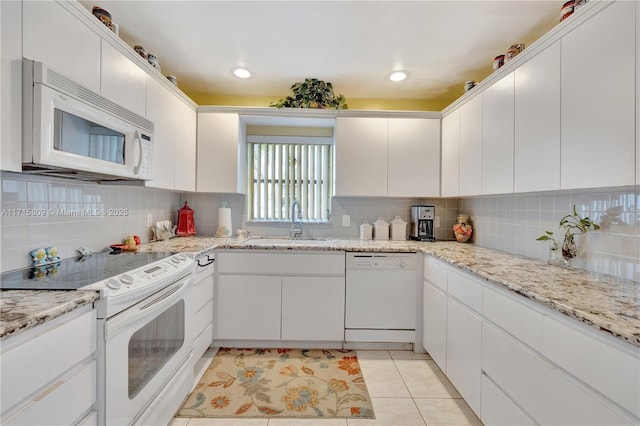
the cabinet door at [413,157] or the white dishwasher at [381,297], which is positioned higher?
the cabinet door at [413,157]

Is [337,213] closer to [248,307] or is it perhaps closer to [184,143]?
[248,307]

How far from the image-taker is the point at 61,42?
1233 mm

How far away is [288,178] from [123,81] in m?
1.69

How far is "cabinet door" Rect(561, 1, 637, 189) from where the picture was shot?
1.06 metres

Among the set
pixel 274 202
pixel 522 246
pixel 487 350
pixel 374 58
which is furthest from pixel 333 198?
pixel 487 350

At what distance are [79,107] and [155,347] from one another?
3.85ft

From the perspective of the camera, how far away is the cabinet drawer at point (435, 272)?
1947 mm

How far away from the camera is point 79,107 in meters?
1.23

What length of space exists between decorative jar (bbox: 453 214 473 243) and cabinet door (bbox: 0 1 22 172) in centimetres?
301

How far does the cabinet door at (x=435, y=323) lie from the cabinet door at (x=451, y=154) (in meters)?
0.89

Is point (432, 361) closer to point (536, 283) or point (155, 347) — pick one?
point (536, 283)

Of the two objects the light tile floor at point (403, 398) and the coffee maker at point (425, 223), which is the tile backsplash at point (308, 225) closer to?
the coffee maker at point (425, 223)

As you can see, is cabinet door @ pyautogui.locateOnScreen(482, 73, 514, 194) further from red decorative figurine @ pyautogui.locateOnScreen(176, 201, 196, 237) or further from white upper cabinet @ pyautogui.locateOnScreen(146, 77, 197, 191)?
red decorative figurine @ pyautogui.locateOnScreen(176, 201, 196, 237)

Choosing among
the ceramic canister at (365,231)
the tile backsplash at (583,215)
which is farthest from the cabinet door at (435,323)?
the ceramic canister at (365,231)
